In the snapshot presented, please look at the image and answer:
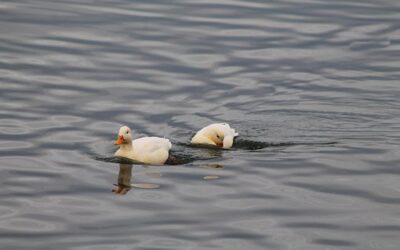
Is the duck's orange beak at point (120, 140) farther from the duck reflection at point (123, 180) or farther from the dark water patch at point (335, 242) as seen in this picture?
the dark water patch at point (335, 242)

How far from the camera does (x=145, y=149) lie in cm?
1848

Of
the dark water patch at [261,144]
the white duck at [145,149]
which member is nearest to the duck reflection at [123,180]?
the white duck at [145,149]

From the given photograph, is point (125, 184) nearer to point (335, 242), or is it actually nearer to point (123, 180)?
point (123, 180)

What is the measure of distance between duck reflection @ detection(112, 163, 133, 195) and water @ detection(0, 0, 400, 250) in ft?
0.13

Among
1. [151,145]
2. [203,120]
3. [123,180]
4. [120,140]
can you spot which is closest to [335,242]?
[123,180]

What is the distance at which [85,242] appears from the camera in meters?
14.8

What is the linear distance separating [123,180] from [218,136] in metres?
2.25

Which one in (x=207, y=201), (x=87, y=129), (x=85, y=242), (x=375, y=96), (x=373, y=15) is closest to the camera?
(x=85, y=242)

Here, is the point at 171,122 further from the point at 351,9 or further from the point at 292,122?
the point at 351,9

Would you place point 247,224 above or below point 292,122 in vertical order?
below

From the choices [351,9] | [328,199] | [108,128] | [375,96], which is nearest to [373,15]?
[351,9]

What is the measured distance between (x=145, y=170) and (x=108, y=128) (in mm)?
2254

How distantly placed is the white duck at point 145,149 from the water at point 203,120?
17 cm

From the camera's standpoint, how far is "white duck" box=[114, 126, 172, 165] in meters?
18.3
